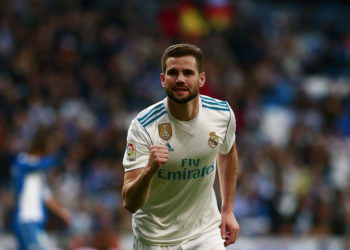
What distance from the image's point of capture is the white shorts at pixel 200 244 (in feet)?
16.1

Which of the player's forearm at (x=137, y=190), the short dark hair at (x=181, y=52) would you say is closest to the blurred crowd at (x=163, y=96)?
the player's forearm at (x=137, y=190)

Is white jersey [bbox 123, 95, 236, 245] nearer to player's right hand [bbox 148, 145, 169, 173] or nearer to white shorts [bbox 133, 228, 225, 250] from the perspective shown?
white shorts [bbox 133, 228, 225, 250]

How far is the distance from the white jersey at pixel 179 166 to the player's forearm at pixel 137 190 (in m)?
0.24

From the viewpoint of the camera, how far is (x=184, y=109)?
481 centimetres

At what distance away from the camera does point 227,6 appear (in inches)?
651

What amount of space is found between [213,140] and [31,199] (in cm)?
428

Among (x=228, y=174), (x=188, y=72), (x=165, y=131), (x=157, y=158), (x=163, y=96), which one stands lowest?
(x=228, y=174)

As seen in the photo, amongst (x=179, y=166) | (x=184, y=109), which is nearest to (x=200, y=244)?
(x=179, y=166)

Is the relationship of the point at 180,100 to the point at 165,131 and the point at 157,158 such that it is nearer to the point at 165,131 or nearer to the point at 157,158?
the point at 165,131

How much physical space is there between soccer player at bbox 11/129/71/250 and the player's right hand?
4459 mm

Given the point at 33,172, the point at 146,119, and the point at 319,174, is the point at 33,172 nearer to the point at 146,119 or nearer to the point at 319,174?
the point at 146,119

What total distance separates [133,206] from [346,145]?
35.9 ft

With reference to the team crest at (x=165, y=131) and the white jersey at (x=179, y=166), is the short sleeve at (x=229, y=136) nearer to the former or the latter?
the white jersey at (x=179, y=166)

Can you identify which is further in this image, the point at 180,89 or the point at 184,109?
the point at 184,109
